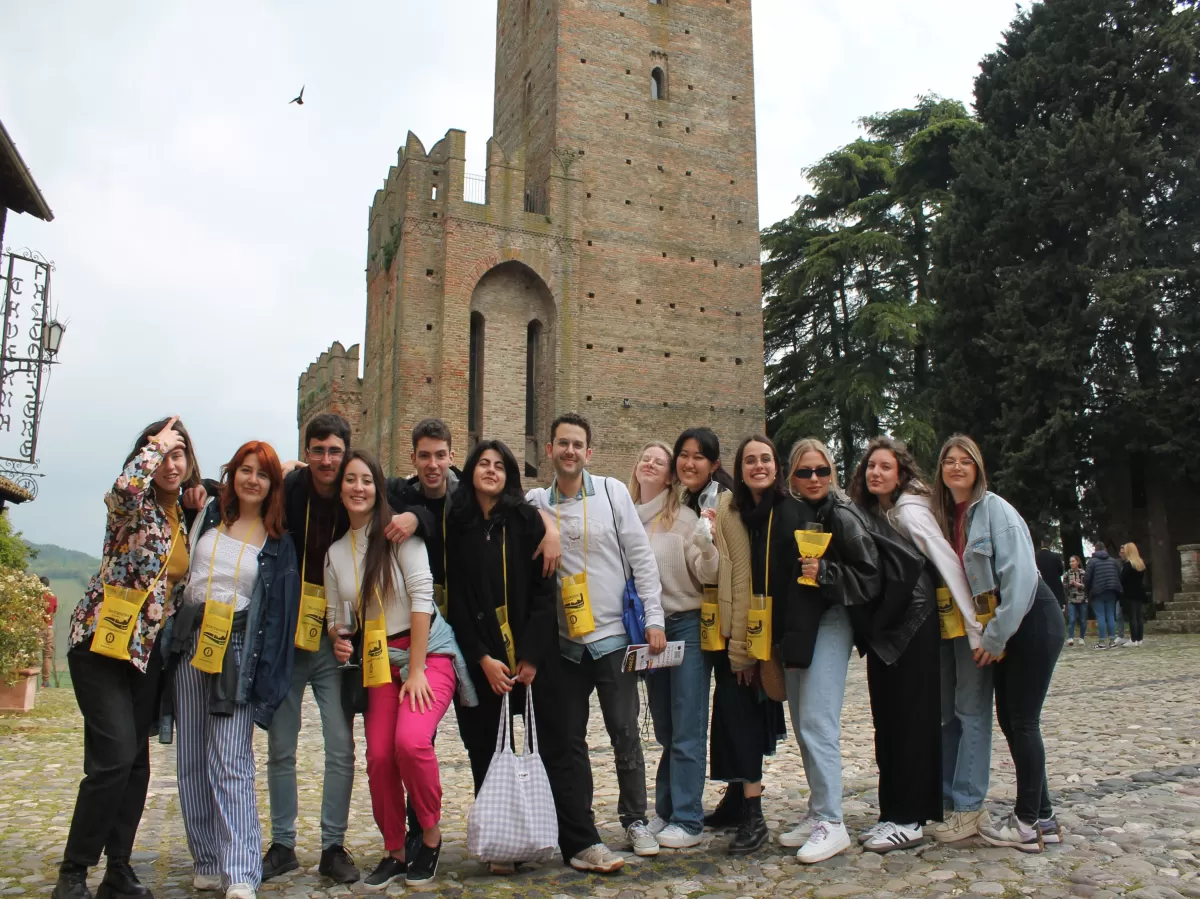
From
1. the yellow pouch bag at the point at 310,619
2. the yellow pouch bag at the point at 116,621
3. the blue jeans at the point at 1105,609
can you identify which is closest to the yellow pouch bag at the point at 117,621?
the yellow pouch bag at the point at 116,621

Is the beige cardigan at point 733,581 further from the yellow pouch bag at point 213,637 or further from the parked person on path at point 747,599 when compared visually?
the yellow pouch bag at point 213,637

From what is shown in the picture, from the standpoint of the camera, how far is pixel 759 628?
4.28 m

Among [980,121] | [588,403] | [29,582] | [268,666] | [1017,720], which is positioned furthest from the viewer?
[980,121]

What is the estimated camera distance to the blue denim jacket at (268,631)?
3887 mm

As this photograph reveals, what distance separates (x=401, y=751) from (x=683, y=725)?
4.10ft

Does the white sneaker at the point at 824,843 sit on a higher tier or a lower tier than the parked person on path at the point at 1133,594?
lower

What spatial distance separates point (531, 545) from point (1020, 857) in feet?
7.63


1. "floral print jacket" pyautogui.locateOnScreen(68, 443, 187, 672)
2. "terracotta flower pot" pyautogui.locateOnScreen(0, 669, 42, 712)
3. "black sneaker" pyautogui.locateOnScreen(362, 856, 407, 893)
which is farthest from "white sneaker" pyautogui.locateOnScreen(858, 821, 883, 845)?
"terracotta flower pot" pyautogui.locateOnScreen(0, 669, 42, 712)

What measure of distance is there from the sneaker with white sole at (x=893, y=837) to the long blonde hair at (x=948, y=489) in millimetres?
1282

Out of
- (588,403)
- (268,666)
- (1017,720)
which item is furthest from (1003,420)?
(268,666)

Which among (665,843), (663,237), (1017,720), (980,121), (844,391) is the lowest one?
(665,843)

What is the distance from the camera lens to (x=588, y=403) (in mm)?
22484

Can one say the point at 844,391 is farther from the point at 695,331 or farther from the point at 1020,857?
the point at 1020,857

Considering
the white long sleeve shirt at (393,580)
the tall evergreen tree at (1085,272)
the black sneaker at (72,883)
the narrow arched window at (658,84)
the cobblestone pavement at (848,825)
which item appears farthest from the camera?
the narrow arched window at (658,84)
